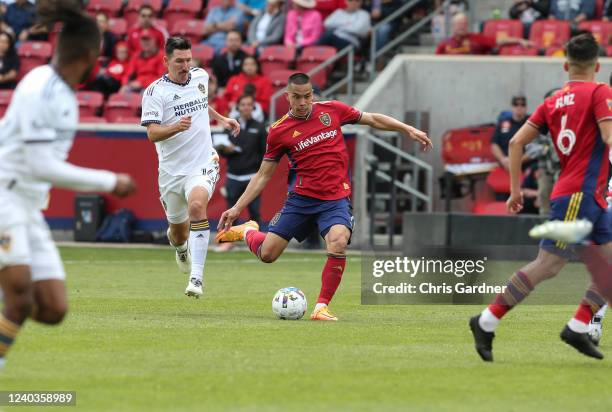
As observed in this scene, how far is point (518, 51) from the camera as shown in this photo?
24.4 metres

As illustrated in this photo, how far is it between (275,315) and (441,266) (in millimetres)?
1669

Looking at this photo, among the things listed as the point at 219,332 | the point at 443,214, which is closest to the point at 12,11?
the point at 443,214

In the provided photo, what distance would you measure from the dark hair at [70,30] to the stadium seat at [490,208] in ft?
48.5

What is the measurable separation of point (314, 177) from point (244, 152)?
31.9 feet

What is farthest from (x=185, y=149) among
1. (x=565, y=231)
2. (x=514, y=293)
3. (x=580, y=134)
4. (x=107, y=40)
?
(x=107, y=40)

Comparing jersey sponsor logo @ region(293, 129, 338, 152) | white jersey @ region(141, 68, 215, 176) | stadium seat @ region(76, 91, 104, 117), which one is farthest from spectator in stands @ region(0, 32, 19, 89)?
jersey sponsor logo @ region(293, 129, 338, 152)

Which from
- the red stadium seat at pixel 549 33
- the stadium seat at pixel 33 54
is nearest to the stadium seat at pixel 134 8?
the stadium seat at pixel 33 54

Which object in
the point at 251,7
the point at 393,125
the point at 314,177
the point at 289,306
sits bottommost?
the point at 289,306

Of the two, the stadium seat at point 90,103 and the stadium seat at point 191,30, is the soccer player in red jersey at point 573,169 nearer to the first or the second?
the stadium seat at point 90,103

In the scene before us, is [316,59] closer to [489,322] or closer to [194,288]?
[194,288]

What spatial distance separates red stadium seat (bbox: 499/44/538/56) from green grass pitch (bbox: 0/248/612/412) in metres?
10.7

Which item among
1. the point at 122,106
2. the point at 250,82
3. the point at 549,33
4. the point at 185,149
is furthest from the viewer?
the point at 122,106

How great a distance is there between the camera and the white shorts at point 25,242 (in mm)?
7594

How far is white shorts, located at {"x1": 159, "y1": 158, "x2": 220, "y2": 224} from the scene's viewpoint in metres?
14.4
